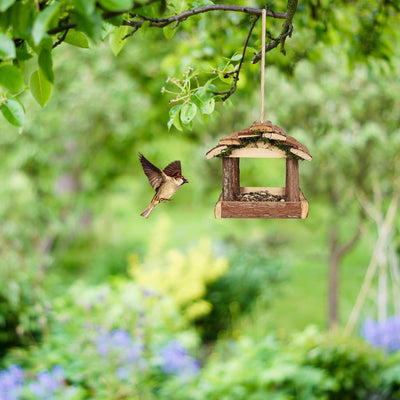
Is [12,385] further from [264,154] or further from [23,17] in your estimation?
[23,17]

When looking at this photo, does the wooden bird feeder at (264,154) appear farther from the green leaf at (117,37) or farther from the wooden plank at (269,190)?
the green leaf at (117,37)

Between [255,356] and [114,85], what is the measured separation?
3206 millimetres

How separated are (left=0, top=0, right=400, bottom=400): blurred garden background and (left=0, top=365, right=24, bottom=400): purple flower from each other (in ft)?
0.04

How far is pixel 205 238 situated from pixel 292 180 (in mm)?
3572

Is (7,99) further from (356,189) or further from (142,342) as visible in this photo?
(356,189)

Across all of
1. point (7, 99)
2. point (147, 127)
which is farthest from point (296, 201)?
point (147, 127)

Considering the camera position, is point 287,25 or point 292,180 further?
point 292,180

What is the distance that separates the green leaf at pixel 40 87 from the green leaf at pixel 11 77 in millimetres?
70

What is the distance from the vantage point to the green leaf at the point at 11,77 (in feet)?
2.88

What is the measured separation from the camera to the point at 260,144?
50.0 inches

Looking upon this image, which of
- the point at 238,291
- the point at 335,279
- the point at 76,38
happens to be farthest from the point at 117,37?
the point at 335,279

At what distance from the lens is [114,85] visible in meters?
4.96

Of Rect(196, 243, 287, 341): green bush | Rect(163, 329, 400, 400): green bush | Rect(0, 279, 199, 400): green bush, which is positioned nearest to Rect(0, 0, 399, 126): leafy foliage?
Rect(0, 279, 199, 400): green bush

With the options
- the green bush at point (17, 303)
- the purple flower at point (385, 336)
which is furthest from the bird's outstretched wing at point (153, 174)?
the purple flower at point (385, 336)
